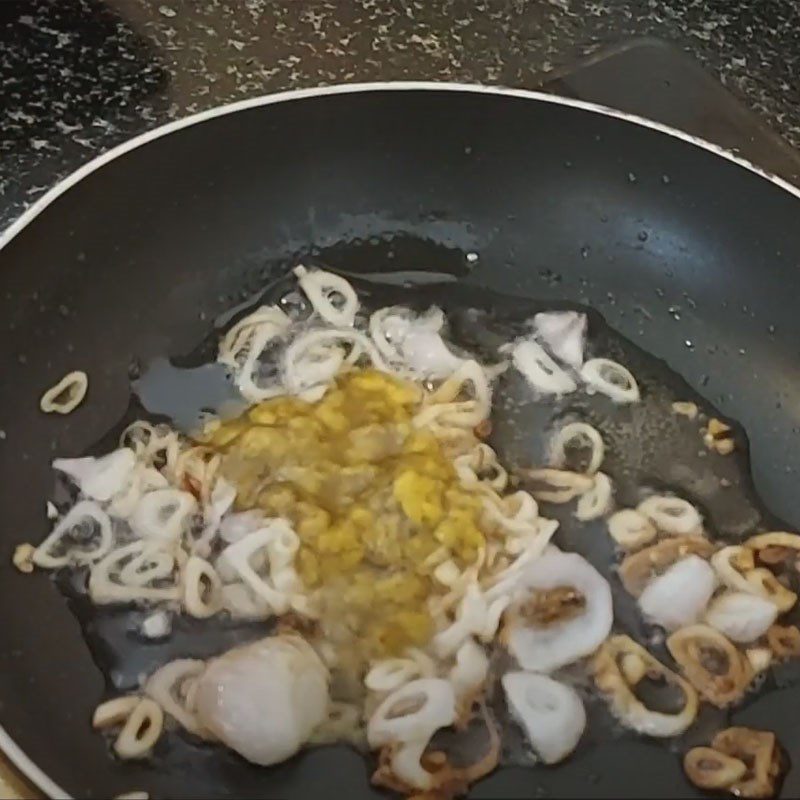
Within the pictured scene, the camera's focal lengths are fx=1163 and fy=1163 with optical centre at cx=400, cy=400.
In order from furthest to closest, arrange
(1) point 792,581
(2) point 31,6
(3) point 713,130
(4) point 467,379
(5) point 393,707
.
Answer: (2) point 31,6 < (3) point 713,130 < (4) point 467,379 < (1) point 792,581 < (5) point 393,707

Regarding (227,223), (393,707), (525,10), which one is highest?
(525,10)

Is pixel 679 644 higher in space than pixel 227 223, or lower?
lower

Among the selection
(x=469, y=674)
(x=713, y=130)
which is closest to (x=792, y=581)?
(x=469, y=674)

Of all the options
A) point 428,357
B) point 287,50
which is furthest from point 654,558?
point 287,50

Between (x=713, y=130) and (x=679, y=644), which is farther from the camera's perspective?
(x=713, y=130)

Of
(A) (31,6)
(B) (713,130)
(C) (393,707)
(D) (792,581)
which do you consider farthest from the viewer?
(A) (31,6)

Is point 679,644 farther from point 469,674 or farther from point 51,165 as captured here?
point 51,165

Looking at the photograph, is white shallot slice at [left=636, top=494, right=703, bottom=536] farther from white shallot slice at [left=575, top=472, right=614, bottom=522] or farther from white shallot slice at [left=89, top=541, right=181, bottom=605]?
white shallot slice at [left=89, top=541, right=181, bottom=605]
